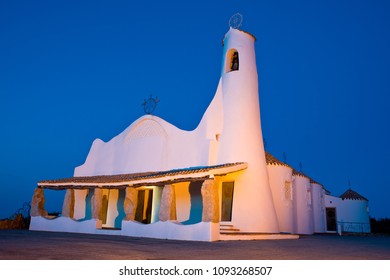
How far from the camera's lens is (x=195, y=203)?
52.1 ft

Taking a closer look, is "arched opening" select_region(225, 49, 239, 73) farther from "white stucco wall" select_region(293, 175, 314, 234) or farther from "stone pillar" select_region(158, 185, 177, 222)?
"white stucco wall" select_region(293, 175, 314, 234)

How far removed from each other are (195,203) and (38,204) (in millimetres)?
8719

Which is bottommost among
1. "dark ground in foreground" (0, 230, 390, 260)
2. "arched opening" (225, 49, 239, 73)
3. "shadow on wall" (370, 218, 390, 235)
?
"dark ground in foreground" (0, 230, 390, 260)

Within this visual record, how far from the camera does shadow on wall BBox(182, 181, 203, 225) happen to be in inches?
616

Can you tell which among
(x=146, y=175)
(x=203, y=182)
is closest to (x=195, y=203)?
(x=146, y=175)

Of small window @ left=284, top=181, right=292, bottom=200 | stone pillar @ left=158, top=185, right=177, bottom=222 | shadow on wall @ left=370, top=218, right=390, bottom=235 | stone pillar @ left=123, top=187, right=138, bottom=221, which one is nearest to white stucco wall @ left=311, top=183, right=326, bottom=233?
small window @ left=284, top=181, right=292, bottom=200

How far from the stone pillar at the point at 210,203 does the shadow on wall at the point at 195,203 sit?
132 inches

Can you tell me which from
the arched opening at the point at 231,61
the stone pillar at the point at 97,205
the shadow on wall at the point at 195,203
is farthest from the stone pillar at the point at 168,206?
the arched opening at the point at 231,61

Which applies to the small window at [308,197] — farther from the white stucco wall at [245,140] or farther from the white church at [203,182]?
the white stucco wall at [245,140]

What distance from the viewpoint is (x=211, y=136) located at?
16438 mm

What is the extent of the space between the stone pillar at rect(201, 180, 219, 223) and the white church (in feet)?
0.12

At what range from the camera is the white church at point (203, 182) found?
1359 centimetres

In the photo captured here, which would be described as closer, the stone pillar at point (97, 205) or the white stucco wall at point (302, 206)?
the stone pillar at point (97, 205)
